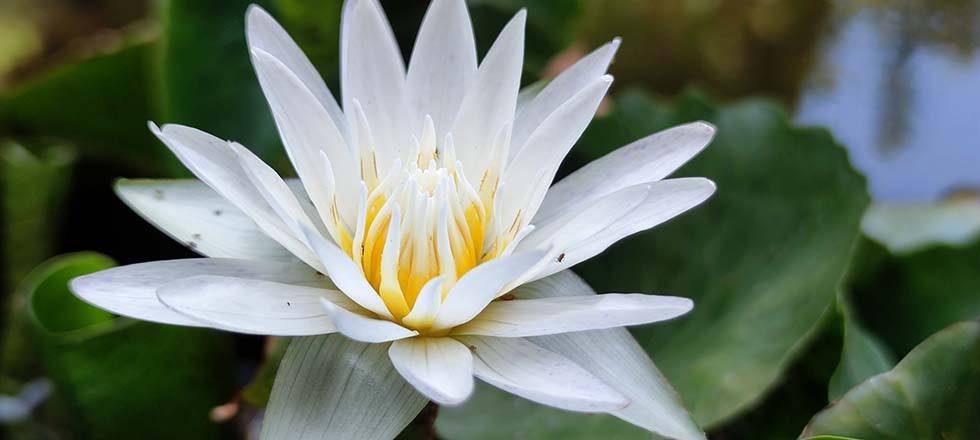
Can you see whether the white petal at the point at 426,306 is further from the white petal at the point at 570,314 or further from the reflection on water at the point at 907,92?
the reflection on water at the point at 907,92

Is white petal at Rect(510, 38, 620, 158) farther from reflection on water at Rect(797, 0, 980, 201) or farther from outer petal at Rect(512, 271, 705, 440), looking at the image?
reflection on water at Rect(797, 0, 980, 201)

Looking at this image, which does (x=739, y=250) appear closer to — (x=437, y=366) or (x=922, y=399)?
(x=922, y=399)

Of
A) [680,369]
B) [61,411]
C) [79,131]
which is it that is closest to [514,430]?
[680,369]

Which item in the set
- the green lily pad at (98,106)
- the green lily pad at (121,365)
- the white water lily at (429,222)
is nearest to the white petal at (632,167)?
the white water lily at (429,222)

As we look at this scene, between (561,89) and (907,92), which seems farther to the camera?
(907,92)

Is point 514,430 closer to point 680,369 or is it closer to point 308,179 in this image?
point 680,369

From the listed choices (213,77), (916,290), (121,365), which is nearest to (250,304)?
(121,365)
